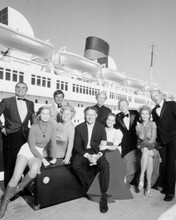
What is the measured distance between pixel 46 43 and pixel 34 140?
21.7 meters

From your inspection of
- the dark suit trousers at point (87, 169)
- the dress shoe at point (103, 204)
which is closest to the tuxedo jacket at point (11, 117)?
the dark suit trousers at point (87, 169)

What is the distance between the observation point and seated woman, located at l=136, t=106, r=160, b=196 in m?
3.68

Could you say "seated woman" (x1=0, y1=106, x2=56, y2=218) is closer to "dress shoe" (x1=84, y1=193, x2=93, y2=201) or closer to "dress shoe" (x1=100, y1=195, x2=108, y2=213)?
→ "dress shoe" (x1=84, y1=193, x2=93, y2=201)

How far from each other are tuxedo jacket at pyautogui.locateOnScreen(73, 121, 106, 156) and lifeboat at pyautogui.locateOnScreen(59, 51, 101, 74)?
24.4m

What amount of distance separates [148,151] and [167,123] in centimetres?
71

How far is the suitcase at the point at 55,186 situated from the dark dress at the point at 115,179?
290 mm

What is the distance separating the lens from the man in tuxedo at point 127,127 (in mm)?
4367

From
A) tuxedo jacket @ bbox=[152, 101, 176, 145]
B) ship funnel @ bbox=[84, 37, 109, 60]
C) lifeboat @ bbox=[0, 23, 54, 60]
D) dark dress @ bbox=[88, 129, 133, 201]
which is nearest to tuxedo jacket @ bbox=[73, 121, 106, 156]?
dark dress @ bbox=[88, 129, 133, 201]

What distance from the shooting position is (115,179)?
3.55 metres

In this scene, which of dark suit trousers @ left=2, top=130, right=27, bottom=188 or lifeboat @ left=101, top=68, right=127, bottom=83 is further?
lifeboat @ left=101, top=68, right=127, bottom=83

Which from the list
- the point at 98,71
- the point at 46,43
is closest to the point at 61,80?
the point at 46,43

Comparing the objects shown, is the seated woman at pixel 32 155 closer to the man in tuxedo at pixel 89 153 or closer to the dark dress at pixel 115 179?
the man in tuxedo at pixel 89 153

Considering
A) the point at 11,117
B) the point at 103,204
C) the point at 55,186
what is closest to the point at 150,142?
the point at 103,204

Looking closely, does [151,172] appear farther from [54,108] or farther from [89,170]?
[54,108]
